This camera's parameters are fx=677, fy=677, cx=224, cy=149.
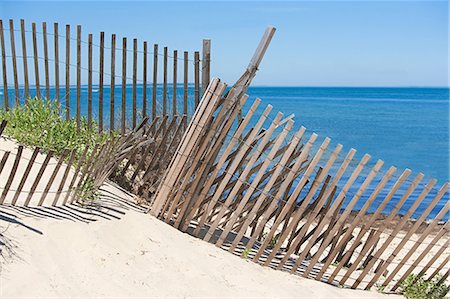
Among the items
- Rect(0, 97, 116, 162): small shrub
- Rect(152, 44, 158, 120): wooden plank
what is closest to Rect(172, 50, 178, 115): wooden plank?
Rect(152, 44, 158, 120): wooden plank

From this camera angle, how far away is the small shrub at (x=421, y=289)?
21.6 feet

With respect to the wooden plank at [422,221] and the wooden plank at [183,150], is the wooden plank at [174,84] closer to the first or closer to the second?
Result: the wooden plank at [183,150]

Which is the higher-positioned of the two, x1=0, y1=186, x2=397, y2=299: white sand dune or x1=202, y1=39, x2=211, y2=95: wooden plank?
x1=202, y1=39, x2=211, y2=95: wooden plank

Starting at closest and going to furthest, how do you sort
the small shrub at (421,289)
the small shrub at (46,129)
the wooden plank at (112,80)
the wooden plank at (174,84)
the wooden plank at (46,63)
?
the small shrub at (421,289)
the small shrub at (46,129)
the wooden plank at (174,84)
the wooden plank at (112,80)
the wooden plank at (46,63)

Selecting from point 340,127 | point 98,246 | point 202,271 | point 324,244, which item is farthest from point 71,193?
point 340,127

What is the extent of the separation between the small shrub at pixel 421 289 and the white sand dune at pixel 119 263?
13.5 inches

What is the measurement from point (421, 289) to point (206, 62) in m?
3.99

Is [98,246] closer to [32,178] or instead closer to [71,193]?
[71,193]

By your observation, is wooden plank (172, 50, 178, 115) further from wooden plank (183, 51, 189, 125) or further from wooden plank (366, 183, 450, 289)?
wooden plank (366, 183, 450, 289)

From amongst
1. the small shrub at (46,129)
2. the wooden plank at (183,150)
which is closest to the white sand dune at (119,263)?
the wooden plank at (183,150)

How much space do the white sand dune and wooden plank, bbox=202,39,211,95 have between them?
2.64 meters

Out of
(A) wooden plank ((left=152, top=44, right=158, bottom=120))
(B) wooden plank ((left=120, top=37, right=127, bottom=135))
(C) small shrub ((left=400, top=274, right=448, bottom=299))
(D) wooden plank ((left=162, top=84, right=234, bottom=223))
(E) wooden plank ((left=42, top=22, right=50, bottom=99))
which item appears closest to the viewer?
(C) small shrub ((left=400, top=274, right=448, bottom=299))

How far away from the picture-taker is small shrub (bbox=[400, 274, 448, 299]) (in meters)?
6.57

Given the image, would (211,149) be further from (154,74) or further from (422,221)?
(154,74)
